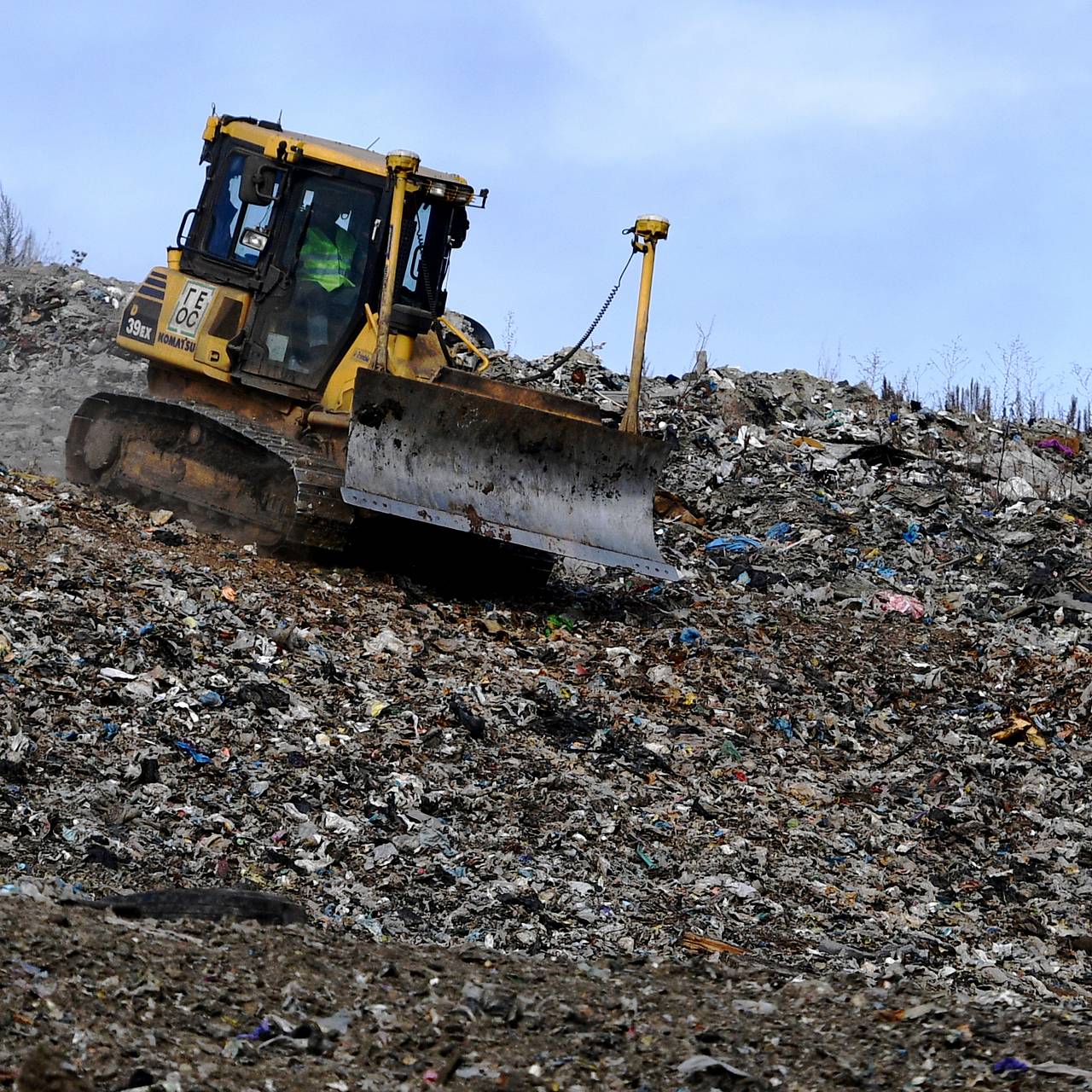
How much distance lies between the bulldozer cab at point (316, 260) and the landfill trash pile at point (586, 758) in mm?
1324

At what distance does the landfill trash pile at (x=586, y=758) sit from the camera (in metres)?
5.03

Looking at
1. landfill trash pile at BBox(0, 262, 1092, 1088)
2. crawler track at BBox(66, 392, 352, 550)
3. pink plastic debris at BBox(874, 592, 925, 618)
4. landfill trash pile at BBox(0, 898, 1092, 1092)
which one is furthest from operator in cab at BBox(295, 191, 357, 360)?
landfill trash pile at BBox(0, 898, 1092, 1092)

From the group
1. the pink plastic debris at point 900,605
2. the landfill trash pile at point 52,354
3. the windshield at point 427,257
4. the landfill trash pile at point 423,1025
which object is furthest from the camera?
the landfill trash pile at point 52,354

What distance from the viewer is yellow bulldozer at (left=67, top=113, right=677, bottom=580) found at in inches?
332

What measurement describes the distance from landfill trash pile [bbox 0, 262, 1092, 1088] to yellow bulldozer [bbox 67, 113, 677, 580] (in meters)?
0.47

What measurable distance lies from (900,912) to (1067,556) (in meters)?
6.32

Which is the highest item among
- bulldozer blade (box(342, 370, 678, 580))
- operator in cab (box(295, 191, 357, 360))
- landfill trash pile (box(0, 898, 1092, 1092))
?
operator in cab (box(295, 191, 357, 360))

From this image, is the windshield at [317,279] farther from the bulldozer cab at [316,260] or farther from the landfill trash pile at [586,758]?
the landfill trash pile at [586,758]

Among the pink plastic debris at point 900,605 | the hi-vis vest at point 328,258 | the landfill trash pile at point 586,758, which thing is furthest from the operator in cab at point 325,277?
the pink plastic debris at point 900,605

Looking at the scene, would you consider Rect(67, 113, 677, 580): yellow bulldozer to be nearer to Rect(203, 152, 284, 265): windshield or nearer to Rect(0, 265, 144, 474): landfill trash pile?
Rect(203, 152, 284, 265): windshield

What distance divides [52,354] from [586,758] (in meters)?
11.1

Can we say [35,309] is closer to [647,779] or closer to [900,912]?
[647,779]

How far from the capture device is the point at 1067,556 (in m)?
11.3

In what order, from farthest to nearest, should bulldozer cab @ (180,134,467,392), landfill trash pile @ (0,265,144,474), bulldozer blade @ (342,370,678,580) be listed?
1. landfill trash pile @ (0,265,144,474)
2. bulldozer cab @ (180,134,467,392)
3. bulldozer blade @ (342,370,678,580)
